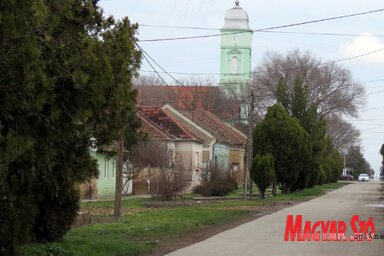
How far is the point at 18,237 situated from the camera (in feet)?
28.7

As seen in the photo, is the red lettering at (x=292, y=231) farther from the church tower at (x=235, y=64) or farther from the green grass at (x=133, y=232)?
the church tower at (x=235, y=64)

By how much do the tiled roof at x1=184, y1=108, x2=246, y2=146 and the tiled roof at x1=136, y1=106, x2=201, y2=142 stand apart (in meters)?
6.88

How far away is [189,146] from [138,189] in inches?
311

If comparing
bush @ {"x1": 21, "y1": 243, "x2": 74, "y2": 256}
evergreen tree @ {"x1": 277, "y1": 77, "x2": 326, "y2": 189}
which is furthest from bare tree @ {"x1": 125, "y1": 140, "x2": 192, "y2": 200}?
bush @ {"x1": 21, "y1": 243, "x2": 74, "y2": 256}

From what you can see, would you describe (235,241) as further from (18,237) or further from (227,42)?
(227,42)

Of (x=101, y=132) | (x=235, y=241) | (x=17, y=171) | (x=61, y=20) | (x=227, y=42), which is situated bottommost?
(x=235, y=241)

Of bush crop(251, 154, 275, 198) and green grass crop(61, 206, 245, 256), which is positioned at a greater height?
bush crop(251, 154, 275, 198)

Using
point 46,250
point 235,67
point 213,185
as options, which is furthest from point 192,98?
point 46,250

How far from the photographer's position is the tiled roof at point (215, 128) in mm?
57406

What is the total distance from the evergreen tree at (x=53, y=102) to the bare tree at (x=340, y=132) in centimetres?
6879

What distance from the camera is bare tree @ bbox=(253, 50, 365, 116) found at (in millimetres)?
69000

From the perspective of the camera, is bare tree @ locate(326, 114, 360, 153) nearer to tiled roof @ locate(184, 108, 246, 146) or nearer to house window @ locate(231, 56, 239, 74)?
house window @ locate(231, 56, 239, 74)

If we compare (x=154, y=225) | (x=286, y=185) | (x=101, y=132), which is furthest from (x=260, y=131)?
(x=101, y=132)

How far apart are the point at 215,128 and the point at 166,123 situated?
13168 mm
